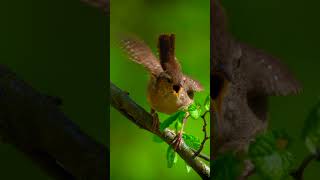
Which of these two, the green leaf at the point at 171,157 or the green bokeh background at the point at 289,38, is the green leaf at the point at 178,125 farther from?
the green bokeh background at the point at 289,38

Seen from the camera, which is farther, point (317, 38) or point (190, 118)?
point (317, 38)

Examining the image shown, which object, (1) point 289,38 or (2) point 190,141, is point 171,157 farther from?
(1) point 289,38

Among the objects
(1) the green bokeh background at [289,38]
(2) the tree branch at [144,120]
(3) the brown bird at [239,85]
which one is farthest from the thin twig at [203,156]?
(1) the green bokeh background at [289,38]

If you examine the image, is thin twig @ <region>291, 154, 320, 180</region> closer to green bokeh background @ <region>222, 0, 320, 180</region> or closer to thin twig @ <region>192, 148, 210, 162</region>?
thin twig @ <region>192, 148, 210, 162</region>

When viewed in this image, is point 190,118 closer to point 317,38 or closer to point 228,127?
point 228,127

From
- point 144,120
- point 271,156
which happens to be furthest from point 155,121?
point 271,156

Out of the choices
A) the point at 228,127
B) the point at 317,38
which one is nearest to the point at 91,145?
the point at 228,127
